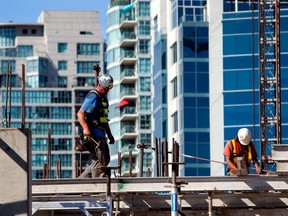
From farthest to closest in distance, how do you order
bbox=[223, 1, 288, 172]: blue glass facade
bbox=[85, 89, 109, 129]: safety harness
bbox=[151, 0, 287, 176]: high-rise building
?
bbox=[151, 0, 287, 176]: high-rise building < bbox=[223, 1, 288, 172]: blue glass facade < bbox=[85, 89, 109, 129]: safety harness

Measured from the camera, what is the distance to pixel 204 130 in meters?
97.6

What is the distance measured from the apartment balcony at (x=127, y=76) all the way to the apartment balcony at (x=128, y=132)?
430 centimetres

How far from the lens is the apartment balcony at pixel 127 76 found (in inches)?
5459

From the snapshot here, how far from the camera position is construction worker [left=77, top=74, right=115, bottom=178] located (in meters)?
26.5

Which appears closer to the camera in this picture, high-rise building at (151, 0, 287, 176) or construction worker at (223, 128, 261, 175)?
construction worker at (223, 128, 261, 175)

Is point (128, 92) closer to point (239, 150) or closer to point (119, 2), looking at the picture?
point (119, 2)

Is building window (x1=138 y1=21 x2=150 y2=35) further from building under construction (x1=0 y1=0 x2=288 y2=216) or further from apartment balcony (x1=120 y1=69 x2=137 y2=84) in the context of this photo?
building under construction (x1=0 y1=0 x2=288 y2=216)

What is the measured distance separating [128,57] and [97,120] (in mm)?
112831

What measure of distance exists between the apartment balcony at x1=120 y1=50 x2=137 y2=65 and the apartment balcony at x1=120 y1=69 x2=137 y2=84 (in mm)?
767

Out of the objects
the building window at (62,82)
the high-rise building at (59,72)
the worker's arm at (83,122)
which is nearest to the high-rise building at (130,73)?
the high-rise building at (59,72)

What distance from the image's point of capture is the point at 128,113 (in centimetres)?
13862

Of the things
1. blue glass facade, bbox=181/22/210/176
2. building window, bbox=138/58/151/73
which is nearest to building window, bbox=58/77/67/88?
building window, bbox=138/58/151/73

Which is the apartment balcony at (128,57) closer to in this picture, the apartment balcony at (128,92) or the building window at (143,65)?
the building window at (143,65)

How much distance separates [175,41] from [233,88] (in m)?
8.31
